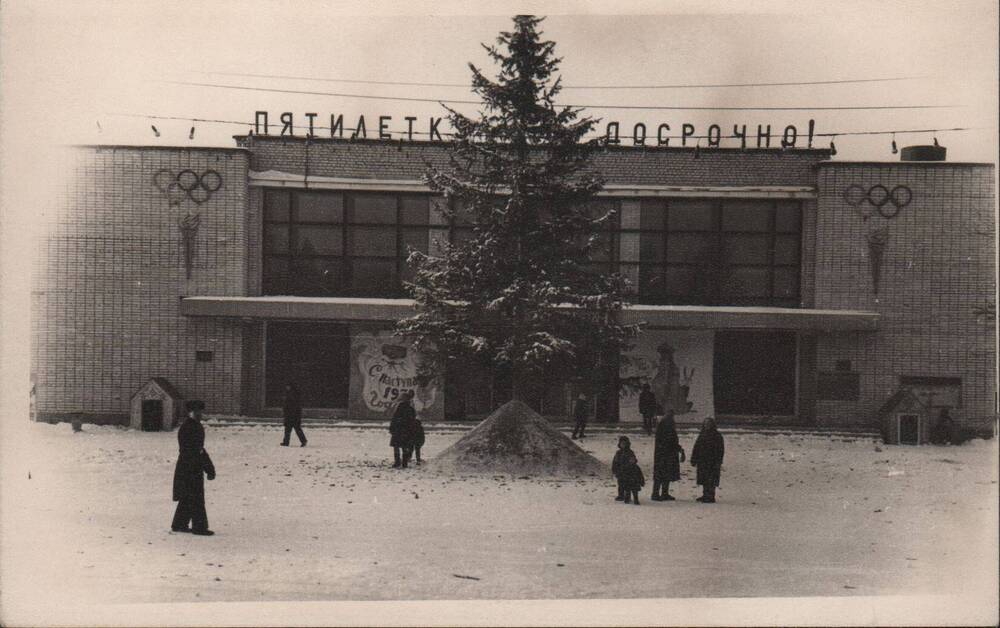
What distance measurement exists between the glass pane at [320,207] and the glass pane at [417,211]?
1532mm

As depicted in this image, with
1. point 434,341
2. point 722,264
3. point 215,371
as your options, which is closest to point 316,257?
point 215,371

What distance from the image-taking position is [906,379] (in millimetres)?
18641

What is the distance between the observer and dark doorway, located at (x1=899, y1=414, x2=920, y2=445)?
17.6 meters

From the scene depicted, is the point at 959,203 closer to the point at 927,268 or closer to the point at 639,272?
the point at 927,268

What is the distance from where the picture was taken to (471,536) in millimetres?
10273

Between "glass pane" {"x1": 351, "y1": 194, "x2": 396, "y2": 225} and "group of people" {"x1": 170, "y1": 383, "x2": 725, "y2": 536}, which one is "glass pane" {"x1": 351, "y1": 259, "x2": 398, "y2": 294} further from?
"group of people" {"x1": 170, "y1": 383, "x2": 725, "y2": 536}

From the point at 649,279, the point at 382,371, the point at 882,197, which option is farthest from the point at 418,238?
the point at 882,197

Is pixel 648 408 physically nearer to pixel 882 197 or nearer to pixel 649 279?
pixel 649 279

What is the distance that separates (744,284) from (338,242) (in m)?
9.72

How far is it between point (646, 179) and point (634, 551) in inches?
534

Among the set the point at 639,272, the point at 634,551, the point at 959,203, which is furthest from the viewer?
the point at 639,272

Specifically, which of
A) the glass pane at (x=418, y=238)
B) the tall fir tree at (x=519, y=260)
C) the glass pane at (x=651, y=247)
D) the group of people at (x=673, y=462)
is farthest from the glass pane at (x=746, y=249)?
the group of people at (x=673, y=462)

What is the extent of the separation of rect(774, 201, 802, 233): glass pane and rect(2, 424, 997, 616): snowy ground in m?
8.72

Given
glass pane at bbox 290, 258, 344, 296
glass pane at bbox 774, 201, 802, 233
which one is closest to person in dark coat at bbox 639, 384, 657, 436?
glass pane at bbox 774, 201, 802, 233
